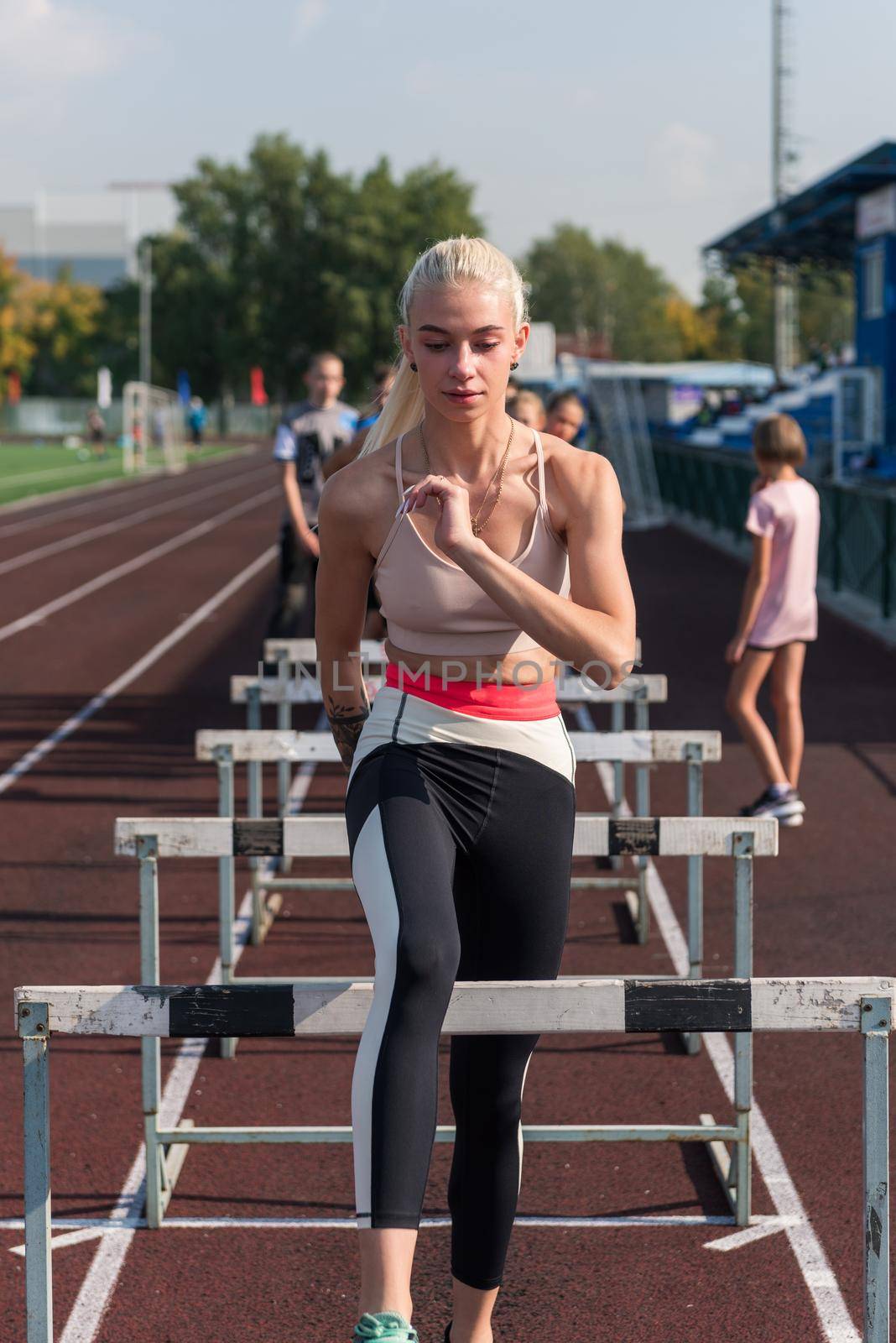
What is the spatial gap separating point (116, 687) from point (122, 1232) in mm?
9449

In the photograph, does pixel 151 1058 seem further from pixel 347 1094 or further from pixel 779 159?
pixel 779 159

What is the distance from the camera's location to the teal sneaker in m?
2.46

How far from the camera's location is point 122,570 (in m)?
23.3

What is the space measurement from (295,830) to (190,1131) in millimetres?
866

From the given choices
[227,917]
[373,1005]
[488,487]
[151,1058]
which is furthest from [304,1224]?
[488,487]

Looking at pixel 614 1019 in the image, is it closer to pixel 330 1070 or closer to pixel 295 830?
pixel 295 830

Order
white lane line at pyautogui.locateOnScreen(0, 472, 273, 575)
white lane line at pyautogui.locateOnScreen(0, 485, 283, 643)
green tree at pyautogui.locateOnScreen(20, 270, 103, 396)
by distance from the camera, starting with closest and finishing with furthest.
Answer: white lane line at pyautogui.locateOnScreen(0, 485, 283, 643) → white lane line at pyautogui.locateOnScreen(0, 472, 273, 575) → green tree at pyautogui.locateOnScreen(20, 270, 103, 396)

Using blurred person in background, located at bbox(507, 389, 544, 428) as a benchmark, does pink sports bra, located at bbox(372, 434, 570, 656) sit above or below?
below

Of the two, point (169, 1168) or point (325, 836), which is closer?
point (325, 836)

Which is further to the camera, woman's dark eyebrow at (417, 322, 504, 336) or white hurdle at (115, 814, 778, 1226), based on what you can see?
white hurdle at (115, 814, 778, 1226)

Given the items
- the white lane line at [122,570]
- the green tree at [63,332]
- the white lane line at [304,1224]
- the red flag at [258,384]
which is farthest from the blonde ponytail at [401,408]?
the green tree at [63,332]

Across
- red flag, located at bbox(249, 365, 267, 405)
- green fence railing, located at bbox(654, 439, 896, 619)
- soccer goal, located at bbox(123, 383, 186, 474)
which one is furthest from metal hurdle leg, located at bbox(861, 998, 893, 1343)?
red flag, located at bbox(249, 365, 267, 405)

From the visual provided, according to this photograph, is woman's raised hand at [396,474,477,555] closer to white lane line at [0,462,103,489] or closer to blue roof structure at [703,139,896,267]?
blue roof structure at [703,139,896,267]

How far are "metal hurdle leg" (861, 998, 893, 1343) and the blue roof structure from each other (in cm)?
3350
